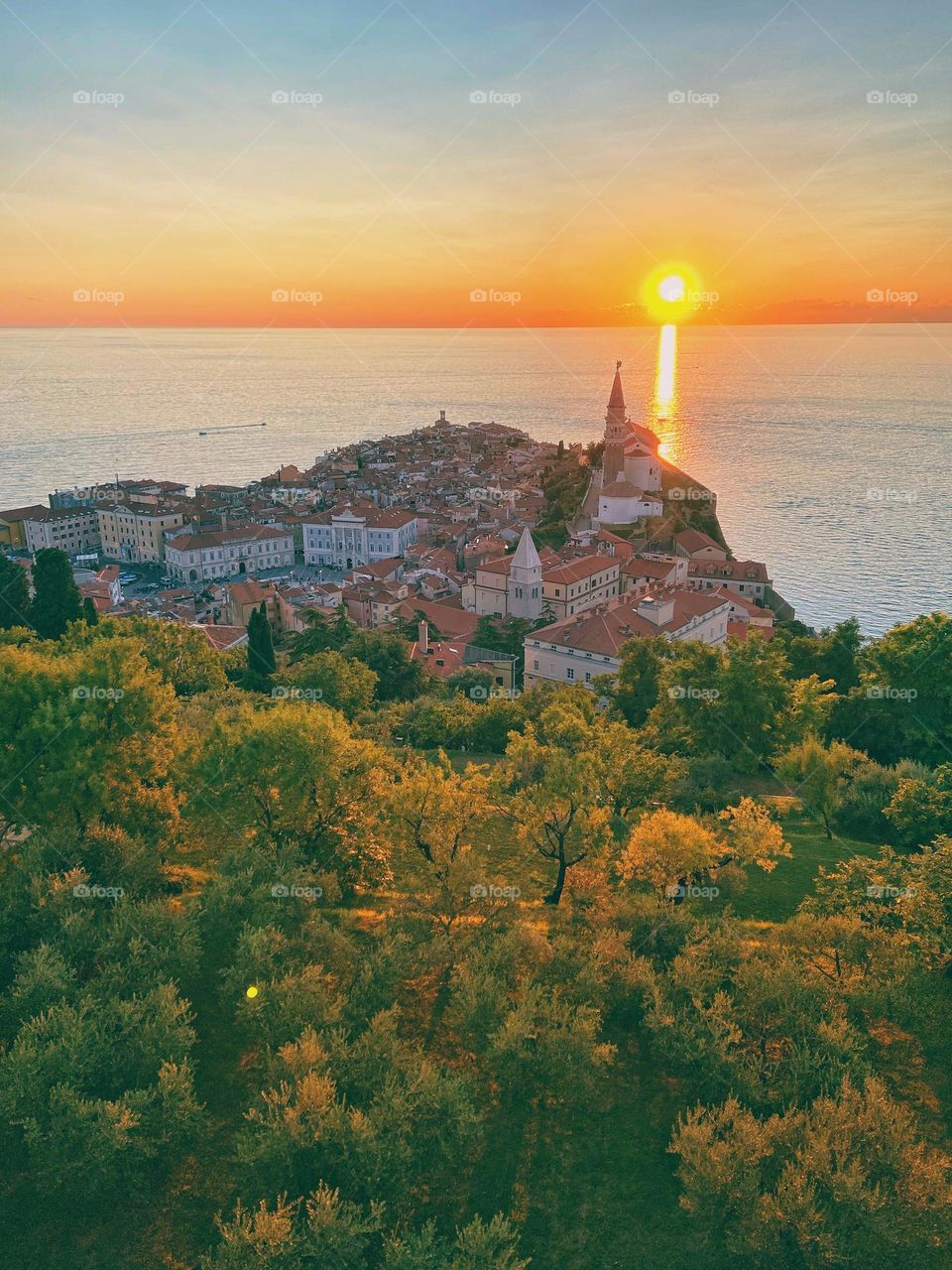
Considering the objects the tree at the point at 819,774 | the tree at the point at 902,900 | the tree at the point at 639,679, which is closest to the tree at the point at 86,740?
the tree at the point at 902,900

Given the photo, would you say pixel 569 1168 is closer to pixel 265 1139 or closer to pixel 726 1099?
pixel 726 1099

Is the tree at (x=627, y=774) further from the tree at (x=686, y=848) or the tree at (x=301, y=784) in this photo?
the tree at (x=301, y=784)

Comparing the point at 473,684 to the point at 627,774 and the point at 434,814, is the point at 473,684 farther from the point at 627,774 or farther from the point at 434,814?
the point at 434,814

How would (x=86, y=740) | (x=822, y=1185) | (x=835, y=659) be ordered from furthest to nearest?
(x=835, y=659) < (x=86, y=740) < (x=822, y=1185)

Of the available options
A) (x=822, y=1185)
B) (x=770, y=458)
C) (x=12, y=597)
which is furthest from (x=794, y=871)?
(x=770, y=458)

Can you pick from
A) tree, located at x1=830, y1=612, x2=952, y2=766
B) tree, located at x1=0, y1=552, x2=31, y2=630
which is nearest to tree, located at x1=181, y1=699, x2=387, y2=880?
tree, located at x1=830, y1=612, x2=952, y2=766

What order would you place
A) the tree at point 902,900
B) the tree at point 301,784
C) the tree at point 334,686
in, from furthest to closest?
the tree at point 334,686
the tree at point 301,784
the tree at point 902,900
